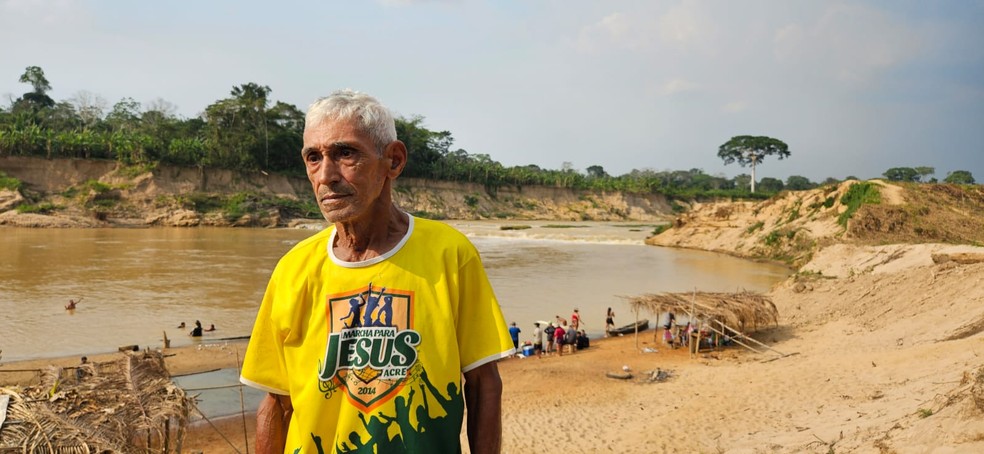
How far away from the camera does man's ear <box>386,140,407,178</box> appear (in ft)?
5.71

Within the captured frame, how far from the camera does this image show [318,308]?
1648 millimetres

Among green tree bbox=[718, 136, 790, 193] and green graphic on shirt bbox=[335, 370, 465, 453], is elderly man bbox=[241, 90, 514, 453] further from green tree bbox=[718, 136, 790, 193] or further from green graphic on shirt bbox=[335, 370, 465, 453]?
green tree bbox=[718, 136, 790, 193]

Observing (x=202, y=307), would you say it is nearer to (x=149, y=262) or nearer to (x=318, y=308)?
(x=149, y=262)

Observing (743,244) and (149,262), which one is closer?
(149,262)

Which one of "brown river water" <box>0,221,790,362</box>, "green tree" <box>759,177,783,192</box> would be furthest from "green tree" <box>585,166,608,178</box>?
"brown river water" <box>0,221,790,362</box>

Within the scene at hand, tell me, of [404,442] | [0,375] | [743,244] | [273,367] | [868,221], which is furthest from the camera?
[743,244]

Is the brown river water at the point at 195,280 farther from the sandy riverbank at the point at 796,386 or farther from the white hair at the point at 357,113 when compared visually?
the white hair at the point at 357,113

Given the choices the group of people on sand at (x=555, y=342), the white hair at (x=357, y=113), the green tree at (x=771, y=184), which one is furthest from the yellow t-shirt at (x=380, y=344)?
the green tree at (x=771, y=184)

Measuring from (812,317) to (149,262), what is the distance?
27.0 meters

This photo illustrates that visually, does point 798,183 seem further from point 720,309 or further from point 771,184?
point 720,309

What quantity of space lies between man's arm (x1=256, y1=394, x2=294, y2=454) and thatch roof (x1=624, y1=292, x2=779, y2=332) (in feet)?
42.7

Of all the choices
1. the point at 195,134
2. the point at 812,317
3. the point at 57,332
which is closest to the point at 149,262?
the point at 57,332

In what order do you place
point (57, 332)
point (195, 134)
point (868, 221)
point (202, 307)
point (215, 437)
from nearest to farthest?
point (215, 437), point (57, 332), point (202, 307), point (868, 221), point (195, 134)

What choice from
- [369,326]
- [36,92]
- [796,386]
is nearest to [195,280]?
[796,386]
